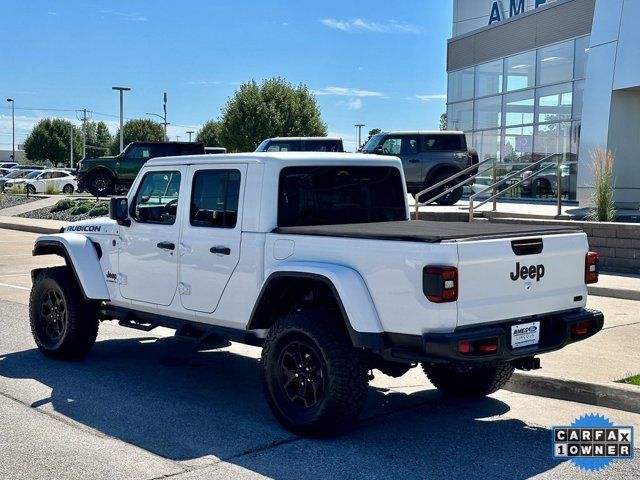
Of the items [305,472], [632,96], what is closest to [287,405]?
[305,472]

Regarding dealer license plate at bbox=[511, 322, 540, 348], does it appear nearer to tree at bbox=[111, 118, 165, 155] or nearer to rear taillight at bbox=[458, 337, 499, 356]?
rear taillight at bbox=[458, 337, 499, 356]

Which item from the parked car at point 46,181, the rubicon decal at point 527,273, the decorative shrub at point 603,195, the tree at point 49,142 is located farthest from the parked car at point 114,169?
the tree at point 49,142

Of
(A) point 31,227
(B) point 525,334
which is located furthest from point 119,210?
(A) point 31,227

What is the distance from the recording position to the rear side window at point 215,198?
6.27 meters

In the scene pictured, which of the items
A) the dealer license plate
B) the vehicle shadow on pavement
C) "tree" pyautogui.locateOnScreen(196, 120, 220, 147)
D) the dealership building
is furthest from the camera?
"tree" pyautogui.locateOnScreen(196, 120, 220, 147)

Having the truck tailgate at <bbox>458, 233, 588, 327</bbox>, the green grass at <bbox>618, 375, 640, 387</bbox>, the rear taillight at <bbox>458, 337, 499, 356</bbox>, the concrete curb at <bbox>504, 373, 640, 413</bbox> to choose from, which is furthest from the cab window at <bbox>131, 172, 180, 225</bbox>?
the green grass at <bbox>618, 375, 640, 387</bbox>

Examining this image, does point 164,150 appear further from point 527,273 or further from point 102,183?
point 527,273

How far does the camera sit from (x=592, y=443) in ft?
18.2

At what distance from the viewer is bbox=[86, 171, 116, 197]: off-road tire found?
92.2 feet

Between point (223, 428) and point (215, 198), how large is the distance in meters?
1.80

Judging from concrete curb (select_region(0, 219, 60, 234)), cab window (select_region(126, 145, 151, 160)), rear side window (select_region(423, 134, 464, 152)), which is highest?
rear side window (select_region(423, 134, 464, 152))

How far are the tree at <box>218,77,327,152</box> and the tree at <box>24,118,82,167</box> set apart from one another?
5626 centimetres

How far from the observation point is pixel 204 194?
6547 mm

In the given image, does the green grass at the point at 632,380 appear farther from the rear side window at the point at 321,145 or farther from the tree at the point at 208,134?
the tree at the point at 208,134
